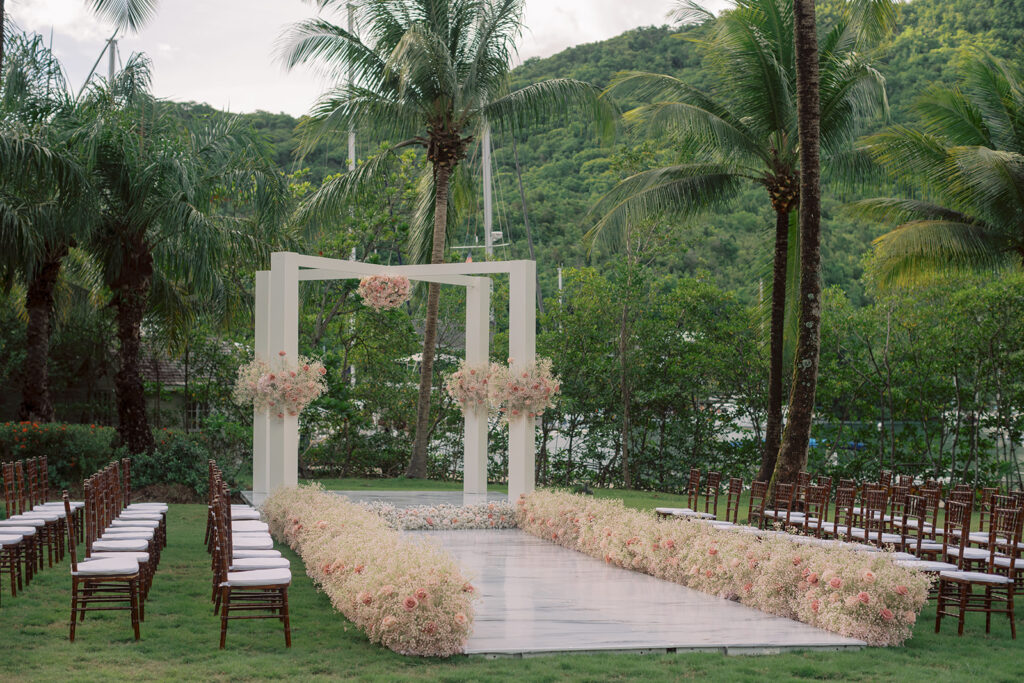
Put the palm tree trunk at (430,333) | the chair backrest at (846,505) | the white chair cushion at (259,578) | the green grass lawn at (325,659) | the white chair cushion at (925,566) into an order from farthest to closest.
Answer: the palm tree trunk at (430,333) → the chair backrest at (846,505) → the white chair cushion at (925,566) → the white chair cushion at (259,578) → the green grass lawn at (325,659)

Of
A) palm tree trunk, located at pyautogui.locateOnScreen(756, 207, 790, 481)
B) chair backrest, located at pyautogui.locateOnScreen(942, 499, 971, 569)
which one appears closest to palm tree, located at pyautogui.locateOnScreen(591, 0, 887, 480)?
palm tree trunk, located at pyautogui.locateOnScreen(756, 207, 790, 481)

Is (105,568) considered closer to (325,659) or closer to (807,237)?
(325,659)

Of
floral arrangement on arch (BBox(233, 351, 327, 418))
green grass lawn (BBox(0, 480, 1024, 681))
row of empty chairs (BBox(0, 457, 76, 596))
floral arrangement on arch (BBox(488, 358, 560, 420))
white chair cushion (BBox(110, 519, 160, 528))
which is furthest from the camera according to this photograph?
floral arrangement on arch (BBox(488, 358, 560, 420))

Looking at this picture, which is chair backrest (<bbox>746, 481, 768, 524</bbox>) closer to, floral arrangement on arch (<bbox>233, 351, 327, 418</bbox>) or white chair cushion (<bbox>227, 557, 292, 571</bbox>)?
floral arrangement on arch (<bbox>233, 351, 327, 418</bbox>)

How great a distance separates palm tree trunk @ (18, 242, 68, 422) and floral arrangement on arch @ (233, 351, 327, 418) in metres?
4.85

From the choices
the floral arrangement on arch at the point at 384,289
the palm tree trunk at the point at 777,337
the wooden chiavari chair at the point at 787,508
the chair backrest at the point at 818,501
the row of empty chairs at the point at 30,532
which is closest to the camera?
the row of empty chairs at the point at 30,532

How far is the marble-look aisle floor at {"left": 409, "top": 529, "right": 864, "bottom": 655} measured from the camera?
7.23 meters

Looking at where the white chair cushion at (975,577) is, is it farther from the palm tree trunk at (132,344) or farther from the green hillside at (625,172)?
the green hillside at (625,172)

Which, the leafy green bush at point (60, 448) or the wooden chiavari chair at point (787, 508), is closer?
the wooden chiavari chair at point (787, 508)

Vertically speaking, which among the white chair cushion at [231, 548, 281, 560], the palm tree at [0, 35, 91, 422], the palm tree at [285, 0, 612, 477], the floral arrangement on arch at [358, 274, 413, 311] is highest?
the palm tree at [285, 0, 612, 477]

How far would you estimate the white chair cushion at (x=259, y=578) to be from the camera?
691cm

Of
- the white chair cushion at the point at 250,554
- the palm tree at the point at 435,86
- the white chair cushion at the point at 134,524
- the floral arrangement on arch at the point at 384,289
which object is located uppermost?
the palm tree at the point at 435,86

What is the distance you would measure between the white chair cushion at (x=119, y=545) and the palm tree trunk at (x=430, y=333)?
10938 mm

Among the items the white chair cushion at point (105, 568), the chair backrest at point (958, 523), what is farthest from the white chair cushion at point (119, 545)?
the chair backrest at point (958, 523)
